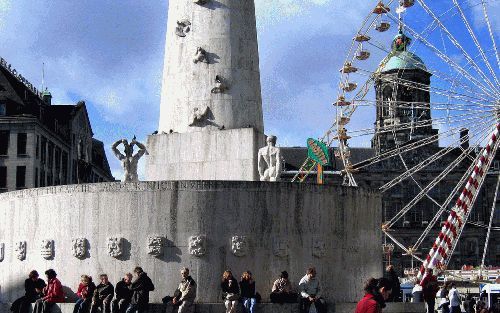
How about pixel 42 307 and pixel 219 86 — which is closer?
pixel 42 307

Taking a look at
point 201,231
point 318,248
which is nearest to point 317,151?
point 318,248

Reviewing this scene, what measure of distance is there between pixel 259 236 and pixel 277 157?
8.25 feet

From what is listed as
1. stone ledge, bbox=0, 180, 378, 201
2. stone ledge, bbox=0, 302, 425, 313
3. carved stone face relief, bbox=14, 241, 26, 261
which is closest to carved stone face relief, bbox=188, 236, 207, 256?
stone ledge, bbox=0, 180, 378, 201

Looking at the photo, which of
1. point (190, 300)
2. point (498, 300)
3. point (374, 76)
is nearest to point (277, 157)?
point (190, 300)

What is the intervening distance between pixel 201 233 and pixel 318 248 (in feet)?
8.23

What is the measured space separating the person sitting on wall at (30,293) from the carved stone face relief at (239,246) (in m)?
3.88

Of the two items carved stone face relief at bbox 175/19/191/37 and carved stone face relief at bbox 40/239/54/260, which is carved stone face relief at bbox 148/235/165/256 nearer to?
carved stone face relief at bbox 40/239/54/260

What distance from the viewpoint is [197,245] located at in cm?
1903

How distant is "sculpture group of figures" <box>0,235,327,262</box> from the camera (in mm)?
19078

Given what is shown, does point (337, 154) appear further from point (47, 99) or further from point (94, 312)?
point (47, 99)

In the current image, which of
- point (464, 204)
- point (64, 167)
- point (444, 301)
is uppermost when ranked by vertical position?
point (64, 167)

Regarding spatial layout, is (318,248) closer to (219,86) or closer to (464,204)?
(219,86)

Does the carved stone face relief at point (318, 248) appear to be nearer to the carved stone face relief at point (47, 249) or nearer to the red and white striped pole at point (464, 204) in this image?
the carved stone face relief at point (47, 249)

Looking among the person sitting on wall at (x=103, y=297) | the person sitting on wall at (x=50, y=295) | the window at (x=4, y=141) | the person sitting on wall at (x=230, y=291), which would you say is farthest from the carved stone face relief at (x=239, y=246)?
the window at (x=4, y=141)
